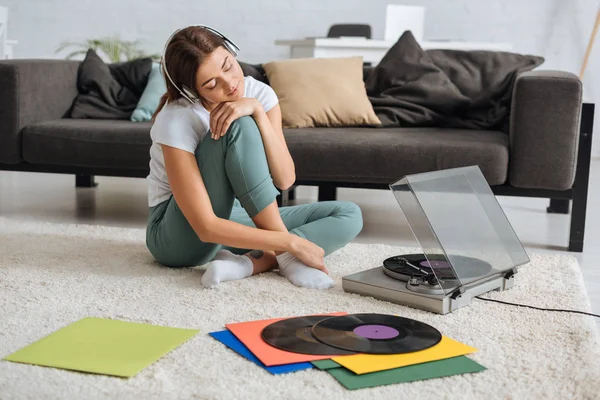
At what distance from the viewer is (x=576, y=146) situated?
2.86 meters

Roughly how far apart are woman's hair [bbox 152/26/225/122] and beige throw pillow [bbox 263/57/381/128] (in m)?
1.42

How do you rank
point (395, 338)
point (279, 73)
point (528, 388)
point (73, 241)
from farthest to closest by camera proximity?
point (279, 73)
point (73, 241)
point (395, 338)
point (528, 388)

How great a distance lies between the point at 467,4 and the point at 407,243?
143 inches

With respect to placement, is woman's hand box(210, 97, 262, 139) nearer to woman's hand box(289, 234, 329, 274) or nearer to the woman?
the woman

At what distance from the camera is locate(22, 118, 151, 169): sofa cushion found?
320cm

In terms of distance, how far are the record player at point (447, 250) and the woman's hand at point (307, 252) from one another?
0.36 feet

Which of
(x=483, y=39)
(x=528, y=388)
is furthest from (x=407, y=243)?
(x=483, y=39)

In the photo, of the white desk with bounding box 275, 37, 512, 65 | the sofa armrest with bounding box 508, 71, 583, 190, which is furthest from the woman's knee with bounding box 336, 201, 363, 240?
the white desk with bounding box 275, 37, 512, 65

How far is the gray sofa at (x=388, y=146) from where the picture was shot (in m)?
2.86

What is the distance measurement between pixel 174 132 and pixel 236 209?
1.49ft

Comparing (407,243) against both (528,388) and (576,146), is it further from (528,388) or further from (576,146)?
(528,388)

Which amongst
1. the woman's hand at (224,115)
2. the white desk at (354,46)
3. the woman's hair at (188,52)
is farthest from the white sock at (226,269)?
the white desk at (354,46)

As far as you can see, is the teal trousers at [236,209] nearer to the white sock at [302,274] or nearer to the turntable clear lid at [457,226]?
the white sock at [302,274]

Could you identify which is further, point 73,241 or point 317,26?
point 317,26
